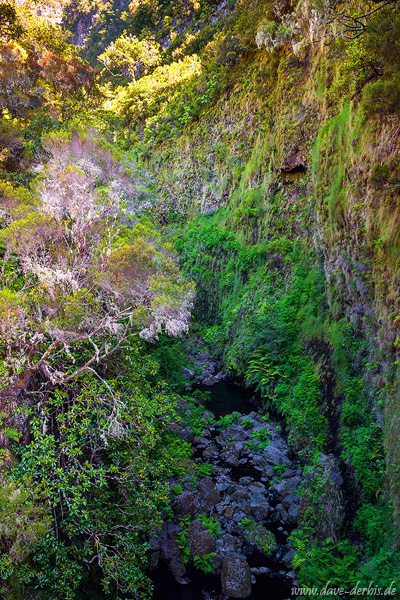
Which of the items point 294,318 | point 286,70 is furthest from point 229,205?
point 294,318

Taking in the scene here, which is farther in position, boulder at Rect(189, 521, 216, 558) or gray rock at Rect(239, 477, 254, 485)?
gray rock at Rect(239, 477, 254, 485)

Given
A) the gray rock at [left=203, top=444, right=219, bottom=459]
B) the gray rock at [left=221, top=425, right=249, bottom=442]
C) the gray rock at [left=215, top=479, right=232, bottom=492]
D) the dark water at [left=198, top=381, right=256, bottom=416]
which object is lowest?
the dark water at [left=198, top=381, right=256, bottom=416]

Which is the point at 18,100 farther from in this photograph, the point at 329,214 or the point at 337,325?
the point at 337,325

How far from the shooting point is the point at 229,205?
59.8ft

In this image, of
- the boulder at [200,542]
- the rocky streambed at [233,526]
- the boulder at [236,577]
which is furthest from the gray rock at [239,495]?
the boulder at [236,577]

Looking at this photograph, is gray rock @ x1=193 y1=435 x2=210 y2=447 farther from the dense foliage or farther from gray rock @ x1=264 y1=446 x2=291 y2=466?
gray rock @ x1=264 y1=446 x2=291 y2=466

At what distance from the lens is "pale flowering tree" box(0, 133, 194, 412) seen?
573cm

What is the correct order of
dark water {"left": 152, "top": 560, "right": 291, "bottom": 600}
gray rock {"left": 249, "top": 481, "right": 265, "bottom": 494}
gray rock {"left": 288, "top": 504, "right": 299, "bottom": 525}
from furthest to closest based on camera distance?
1. gray rock {"left": 249, "top": 481, "right": 265, "bottom": 494}
2. gray rock {"left": 288, "top": 504, "right": 299, "bottom": 525}
3. dark water {"left": 152, "top": 560, "right": 291, "bottom": 600}

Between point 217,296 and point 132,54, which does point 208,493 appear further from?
point 132,54

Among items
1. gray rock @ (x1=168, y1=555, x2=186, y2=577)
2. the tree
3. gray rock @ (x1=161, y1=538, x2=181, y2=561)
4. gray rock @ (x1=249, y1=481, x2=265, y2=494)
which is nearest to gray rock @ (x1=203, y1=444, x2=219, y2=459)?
gray rock @ (x1=249, y1=481, x2=265, y2=494)

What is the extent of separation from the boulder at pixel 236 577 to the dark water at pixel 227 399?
214 inches

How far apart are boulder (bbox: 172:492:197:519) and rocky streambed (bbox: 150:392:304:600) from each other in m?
0.02

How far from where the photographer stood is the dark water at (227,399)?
11938 millimetres

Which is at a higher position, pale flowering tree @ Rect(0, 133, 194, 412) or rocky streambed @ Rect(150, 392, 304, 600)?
pale flowering tree @ Rect(0, 133, 194, 412)
